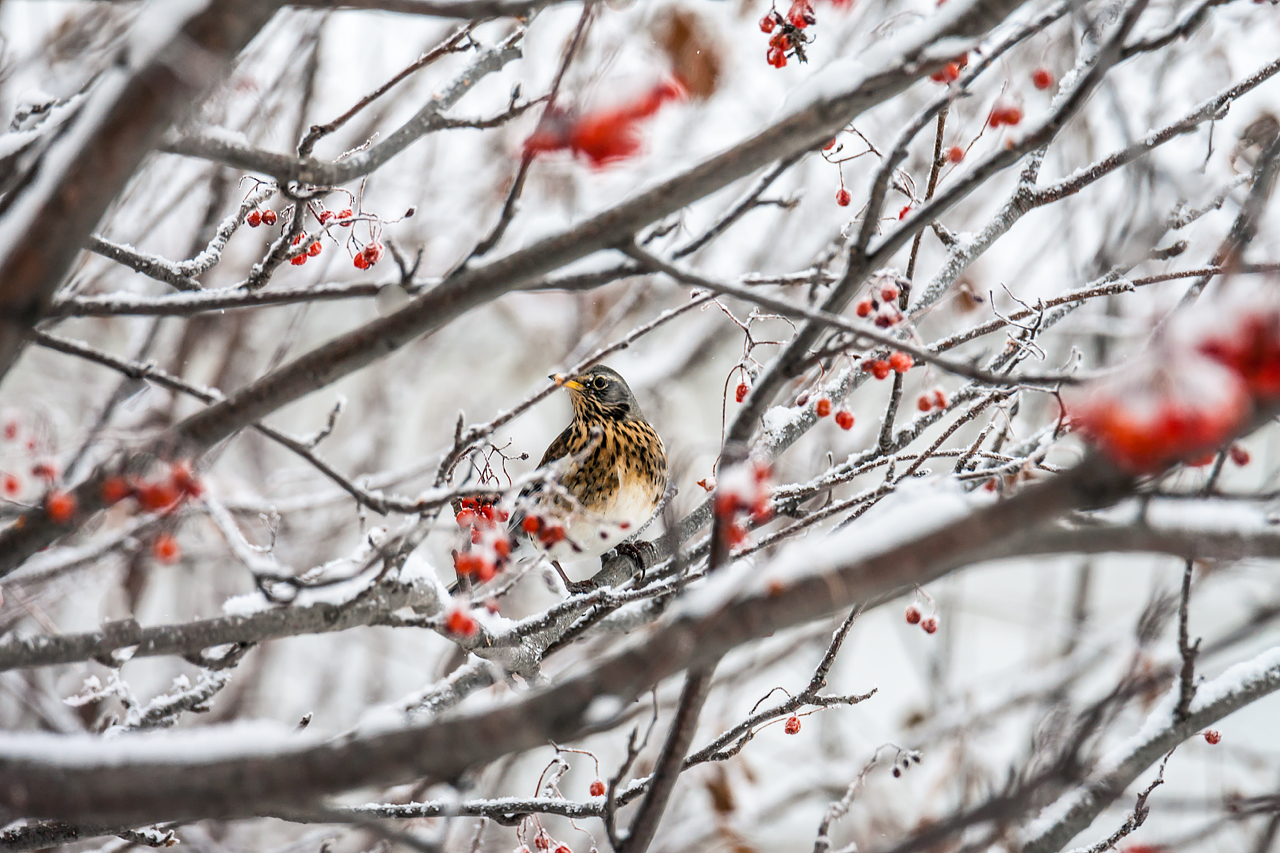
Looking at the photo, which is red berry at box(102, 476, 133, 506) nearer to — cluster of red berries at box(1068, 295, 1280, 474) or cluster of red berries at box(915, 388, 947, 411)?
cluster of red berries at box(1068, 295, 1280, 474)

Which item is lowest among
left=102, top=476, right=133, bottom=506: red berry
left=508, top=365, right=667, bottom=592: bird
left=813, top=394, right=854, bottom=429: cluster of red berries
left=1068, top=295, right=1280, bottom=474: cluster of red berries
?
left=1068, top=295, right=1280, bottom=474: cluster of red berries

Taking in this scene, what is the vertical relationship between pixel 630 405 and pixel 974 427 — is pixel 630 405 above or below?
below

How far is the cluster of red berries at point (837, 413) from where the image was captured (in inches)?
85.0

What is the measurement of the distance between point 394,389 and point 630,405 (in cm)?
427

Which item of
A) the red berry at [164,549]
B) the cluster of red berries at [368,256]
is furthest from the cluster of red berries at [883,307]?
the red berry at [164,549]

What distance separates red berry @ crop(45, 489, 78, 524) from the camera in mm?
1537

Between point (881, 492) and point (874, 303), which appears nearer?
point (874, 303)

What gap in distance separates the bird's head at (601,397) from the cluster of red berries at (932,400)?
1945 mm

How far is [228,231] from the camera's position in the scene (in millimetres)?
2260

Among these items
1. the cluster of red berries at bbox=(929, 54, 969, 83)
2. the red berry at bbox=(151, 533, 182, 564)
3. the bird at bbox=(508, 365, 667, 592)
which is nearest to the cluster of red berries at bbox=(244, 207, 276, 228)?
the red berry at bbox=(151, 533, 182, 564)

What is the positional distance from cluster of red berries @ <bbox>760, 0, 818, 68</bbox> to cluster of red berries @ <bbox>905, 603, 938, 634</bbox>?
131cm

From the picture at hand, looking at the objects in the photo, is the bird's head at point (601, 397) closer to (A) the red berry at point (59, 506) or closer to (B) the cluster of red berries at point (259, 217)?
(B) the cluster of red berries at point (259, 217)

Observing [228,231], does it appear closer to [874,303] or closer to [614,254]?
[614,254]

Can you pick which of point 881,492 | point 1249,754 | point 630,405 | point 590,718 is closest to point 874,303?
point 881,492
